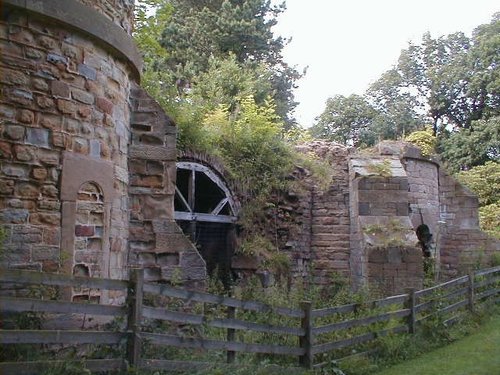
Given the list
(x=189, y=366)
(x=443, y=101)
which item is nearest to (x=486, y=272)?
(x=189, y=366)

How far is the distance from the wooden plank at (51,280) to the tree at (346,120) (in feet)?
114

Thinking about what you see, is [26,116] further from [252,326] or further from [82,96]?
[252,326]

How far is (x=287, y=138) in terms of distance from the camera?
1454cm

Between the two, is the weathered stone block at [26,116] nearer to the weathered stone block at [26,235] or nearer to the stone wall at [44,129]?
the stone wall at [44,129]

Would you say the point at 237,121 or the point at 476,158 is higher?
the point at 476,158

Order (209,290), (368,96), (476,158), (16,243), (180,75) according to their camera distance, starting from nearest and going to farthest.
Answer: (16,243) → (209,290) → (180,75) → (476,158) → (368,96)

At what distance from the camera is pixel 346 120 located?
129 ft

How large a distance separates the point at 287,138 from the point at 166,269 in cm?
767

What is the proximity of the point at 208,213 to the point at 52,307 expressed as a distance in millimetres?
6775

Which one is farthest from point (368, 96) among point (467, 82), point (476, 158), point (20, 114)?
point (20, 114)

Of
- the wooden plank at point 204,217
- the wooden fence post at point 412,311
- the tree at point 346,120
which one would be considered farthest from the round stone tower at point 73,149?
the tree at point 346,120

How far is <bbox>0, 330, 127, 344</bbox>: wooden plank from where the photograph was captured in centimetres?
423

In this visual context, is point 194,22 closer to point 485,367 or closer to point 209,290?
point 209,290

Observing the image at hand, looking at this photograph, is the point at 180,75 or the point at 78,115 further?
the point at 180,75
